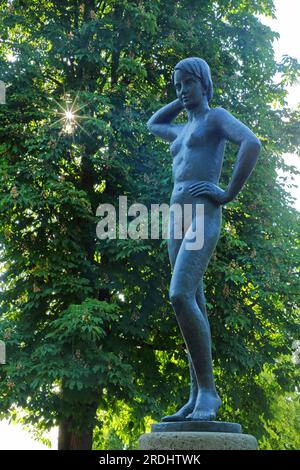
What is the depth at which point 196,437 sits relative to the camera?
4.33 m

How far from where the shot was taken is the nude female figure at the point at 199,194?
15.6 ft

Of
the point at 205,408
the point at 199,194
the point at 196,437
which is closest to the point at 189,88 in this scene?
the point at 199,194

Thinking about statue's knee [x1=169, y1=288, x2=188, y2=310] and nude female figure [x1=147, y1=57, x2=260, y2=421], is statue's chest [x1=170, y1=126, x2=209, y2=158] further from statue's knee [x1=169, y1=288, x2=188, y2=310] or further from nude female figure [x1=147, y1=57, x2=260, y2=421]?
statue's knee [x1=169, y1=288, x2=188, y2=310]

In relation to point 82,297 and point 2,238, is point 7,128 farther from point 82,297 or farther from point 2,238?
point 82,297

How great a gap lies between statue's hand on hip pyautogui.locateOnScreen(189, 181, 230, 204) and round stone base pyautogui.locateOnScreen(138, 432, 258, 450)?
1646 millimetres

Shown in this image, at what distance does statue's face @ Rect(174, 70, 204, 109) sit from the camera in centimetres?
526

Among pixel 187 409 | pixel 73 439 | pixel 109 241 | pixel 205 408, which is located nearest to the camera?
pixel 205 408

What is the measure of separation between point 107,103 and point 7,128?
2001mm

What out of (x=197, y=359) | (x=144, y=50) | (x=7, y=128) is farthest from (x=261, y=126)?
(x=197, y=359)

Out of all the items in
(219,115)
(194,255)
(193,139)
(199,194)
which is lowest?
(194,255)

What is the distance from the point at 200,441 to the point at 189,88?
8.45ft

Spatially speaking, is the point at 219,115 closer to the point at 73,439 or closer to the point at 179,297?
the point at 179,297

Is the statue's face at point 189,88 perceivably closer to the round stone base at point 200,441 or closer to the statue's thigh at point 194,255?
the statue's thigh at point 194,255

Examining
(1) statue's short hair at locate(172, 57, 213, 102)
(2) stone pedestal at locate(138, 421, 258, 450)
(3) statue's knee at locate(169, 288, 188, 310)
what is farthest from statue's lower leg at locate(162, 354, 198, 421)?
(1) statue's short hair at locate(172, 57, 213, 102)
